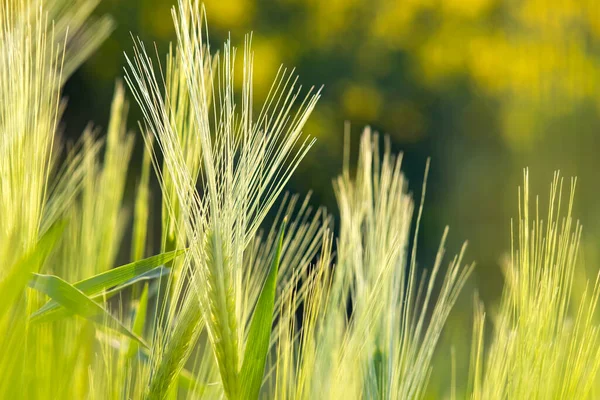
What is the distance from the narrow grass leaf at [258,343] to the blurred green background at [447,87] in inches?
46.4

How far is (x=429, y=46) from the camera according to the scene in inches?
64.8

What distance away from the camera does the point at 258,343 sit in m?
0.27

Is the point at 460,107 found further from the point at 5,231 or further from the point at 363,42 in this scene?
the point at 5,231

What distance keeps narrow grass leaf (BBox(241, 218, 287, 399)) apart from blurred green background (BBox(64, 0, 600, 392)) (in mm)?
1179

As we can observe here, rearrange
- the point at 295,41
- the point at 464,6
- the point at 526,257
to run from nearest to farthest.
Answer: the point at 526,257 → the point at 295,41 → the point at 464,6

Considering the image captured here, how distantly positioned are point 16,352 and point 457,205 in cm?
139

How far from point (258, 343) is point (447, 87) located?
1.45m

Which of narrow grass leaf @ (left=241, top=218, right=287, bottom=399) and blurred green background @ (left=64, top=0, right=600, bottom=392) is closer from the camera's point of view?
narrow grass leaf @ (left=241, top=218, right=287, bottom=399)

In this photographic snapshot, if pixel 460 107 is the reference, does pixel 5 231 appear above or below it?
below

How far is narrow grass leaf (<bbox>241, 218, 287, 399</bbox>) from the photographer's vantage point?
262 millimetres

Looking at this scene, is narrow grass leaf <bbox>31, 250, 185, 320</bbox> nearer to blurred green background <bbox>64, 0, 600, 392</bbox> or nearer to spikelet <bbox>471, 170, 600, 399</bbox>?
spikelet <bbox>471, 170, 600, 399</bbox>

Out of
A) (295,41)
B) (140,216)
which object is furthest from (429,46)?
(140,216)

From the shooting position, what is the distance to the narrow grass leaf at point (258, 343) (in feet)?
0.86

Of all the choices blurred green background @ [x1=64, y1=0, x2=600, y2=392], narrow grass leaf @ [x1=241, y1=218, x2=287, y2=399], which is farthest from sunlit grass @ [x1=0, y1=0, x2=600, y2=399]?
blurred green background @ [x1=64, y1=0, x2=600, y2=392]
